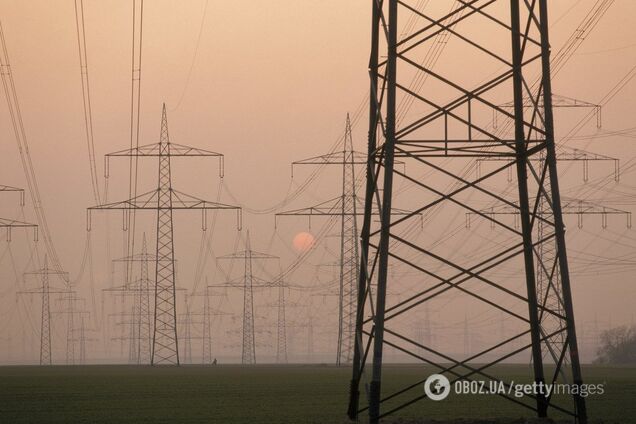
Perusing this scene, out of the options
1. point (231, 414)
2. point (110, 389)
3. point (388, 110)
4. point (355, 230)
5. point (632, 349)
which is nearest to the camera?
point (388, 110)

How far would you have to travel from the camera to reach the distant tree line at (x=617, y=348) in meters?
129

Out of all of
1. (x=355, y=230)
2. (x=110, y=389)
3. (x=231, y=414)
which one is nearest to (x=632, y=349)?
(x=355, y=230)

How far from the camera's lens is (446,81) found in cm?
2386

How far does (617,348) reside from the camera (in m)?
133

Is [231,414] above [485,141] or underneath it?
underneath

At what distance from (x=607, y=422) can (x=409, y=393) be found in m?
16.3

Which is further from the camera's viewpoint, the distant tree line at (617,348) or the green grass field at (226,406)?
the distant tree line at (617,348)

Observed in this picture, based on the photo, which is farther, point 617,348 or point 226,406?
point 617,348

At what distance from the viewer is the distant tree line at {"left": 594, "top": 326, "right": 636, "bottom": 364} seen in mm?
129375

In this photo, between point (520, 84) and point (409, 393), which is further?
Answer: point (409, 393)

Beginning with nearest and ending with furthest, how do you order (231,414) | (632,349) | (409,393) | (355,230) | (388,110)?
(388,110) → (231,414) → (409,393) → (355,230) → (632,349)

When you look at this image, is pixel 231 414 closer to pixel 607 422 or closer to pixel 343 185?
pixel 607 422

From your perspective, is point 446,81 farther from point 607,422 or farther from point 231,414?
point 231,414

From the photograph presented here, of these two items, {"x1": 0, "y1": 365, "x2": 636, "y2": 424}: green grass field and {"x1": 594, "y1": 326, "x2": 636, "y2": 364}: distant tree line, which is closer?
{"x1": 0, "y1": 365, "x2": 636, "y2": 424}: green grass field
